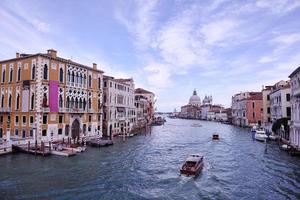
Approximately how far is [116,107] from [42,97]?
2003 centimetres

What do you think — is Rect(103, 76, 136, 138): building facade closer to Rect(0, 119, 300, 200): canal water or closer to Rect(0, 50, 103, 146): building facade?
Rect(0, 50, 103, 146): building facade

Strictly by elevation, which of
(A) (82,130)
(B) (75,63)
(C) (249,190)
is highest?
(B) (75,63)

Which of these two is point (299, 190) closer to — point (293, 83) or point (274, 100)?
point (293, 83)

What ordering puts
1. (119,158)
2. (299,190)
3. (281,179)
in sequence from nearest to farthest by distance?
(299,190), (281,179), (119,158)

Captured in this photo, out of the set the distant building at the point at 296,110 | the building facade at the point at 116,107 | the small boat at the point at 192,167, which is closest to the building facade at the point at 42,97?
the building facade at the point at 116,107

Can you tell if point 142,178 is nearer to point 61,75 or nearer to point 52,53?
point 61,75

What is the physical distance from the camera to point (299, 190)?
16.4 meters

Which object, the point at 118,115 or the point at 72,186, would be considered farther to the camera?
the point at 118,115

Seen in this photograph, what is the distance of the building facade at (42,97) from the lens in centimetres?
3073

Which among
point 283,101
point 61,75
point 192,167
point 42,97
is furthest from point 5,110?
point 283,101

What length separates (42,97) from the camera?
3086cm

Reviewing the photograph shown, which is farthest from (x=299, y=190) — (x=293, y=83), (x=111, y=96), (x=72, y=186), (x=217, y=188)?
(x=111, y=96)

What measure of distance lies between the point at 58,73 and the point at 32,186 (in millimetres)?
19272

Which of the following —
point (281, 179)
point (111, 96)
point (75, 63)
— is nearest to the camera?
point (281, 179)
